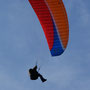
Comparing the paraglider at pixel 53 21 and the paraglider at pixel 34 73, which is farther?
the paraglider at pixel 53 21

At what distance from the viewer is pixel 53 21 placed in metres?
13.9

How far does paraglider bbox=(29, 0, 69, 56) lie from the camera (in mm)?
13555

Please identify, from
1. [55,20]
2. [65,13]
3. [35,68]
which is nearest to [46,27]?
[55,20]

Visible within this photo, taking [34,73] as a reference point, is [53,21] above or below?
above

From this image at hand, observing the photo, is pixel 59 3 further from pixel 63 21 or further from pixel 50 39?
pixel 50 39

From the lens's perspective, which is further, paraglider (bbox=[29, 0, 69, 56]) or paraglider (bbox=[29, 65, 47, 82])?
paraglider (bbox=[29, 0, 69, 56])

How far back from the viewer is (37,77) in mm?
13117

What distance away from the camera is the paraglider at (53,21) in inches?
534

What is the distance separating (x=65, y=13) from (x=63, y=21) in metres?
0.61

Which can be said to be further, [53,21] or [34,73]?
[53,21]

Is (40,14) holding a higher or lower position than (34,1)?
lower

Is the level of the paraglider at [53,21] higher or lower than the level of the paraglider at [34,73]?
higher

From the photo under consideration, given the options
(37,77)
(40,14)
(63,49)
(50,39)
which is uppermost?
(40,14)

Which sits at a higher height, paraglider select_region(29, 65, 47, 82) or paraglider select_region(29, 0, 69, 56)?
paraglider select_region(29, 0, 69, 56)
